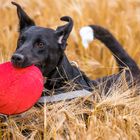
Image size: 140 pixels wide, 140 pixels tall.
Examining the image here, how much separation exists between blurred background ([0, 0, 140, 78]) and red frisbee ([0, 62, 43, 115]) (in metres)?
1.99

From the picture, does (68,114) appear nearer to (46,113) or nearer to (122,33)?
Result: (46,113)

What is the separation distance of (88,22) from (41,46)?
239 cm

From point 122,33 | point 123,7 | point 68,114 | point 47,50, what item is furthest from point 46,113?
point 123,7

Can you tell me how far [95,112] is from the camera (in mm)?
4602

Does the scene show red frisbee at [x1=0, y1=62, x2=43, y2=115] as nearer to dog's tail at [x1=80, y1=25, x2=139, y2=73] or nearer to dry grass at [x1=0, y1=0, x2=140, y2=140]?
dry grass at [x1=0, y1=0, x2=140, y2=140]

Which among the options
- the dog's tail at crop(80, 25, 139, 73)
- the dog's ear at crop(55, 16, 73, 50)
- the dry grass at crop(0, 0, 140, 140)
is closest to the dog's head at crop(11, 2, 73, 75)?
the dog's ear at crop(55, 16, 73, 50)

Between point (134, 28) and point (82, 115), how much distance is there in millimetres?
2768

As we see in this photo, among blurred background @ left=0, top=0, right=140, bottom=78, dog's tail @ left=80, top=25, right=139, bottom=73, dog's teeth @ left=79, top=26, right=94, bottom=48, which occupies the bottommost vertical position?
blurred background @ left=0, top=0, right=140, bottom=78

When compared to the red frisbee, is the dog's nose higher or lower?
higher

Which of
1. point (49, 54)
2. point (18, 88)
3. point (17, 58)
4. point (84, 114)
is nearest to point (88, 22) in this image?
point (49, 54)

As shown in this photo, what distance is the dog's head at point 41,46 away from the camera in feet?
15.0

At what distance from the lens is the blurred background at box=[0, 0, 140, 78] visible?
6598 mm

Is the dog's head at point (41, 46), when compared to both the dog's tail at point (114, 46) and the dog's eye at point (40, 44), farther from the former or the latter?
the dog's tail at point (114, 46)

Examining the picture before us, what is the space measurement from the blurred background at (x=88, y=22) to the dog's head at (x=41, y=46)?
4.86ft
